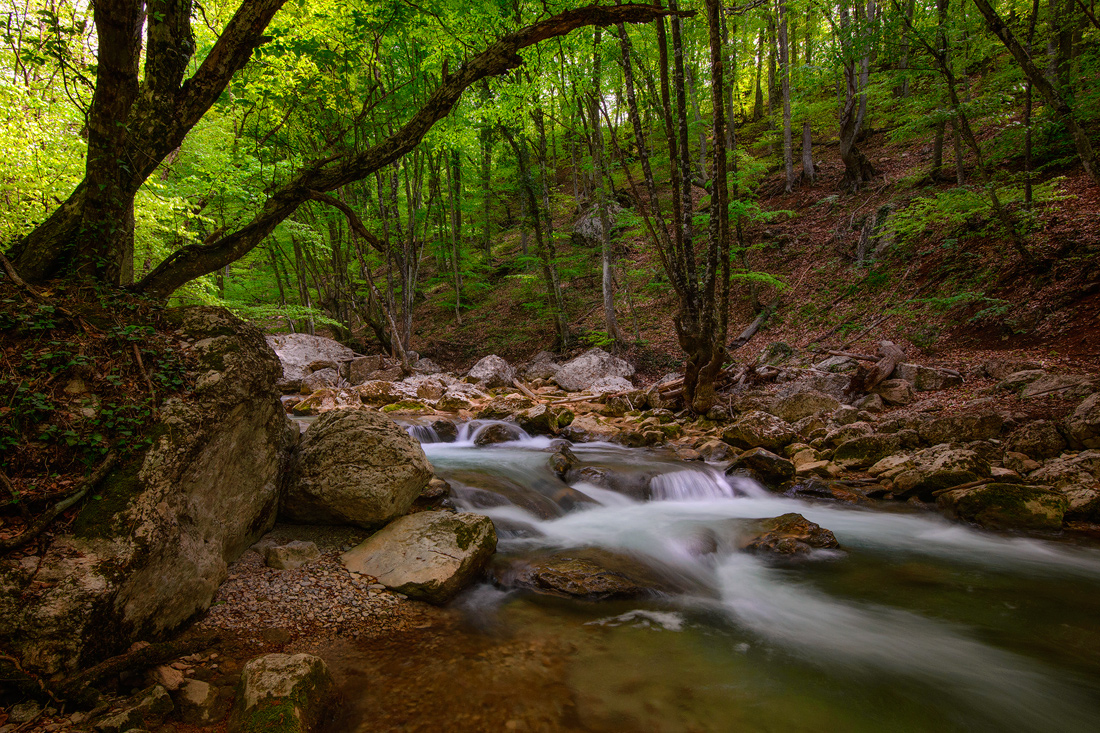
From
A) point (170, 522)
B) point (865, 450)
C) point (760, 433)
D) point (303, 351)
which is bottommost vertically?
point (865, 450)

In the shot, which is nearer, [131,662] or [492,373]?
[131,662]

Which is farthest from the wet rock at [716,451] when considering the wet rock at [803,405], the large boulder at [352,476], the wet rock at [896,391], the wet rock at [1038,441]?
the large boulder at [352,476]

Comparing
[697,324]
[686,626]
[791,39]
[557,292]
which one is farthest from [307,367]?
[791,39]

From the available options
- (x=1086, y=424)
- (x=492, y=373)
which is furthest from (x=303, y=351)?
(x=1086, y=424)

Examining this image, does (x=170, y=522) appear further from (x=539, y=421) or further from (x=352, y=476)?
(x=539, y=421)

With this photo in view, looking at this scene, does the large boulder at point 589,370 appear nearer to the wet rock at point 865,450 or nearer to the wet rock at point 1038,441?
the wet rock at point 865,450

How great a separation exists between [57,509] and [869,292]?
14984 mm

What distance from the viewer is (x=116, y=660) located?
95.5 inches

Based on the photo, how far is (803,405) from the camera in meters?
9.26

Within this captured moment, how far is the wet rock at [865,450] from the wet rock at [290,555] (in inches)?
289

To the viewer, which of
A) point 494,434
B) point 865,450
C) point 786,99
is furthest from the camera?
point 786,99

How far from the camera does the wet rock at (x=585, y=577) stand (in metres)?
4.46

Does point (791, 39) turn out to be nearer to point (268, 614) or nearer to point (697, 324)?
point (697, 324)

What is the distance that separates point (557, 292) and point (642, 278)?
16.0ft
